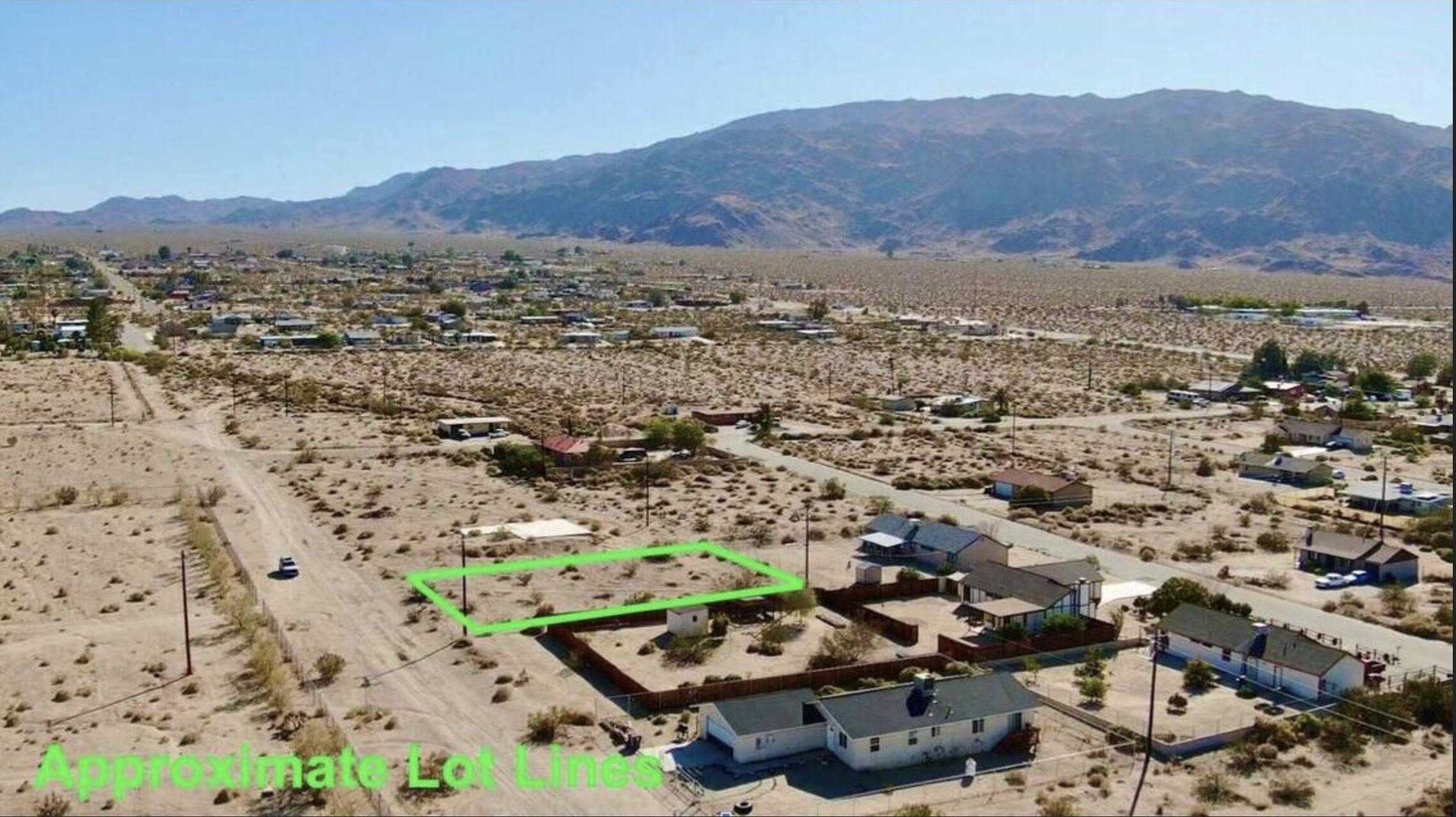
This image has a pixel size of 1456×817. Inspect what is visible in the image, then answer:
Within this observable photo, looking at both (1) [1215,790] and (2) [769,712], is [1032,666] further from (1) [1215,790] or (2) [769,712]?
(2) [769,712]

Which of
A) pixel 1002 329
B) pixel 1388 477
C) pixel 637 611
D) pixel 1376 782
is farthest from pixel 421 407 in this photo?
pixel 1002 329

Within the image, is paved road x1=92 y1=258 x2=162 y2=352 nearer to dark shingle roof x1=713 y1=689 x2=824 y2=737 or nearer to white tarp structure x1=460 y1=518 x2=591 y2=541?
white tarp structure x1=460 y1=518 x2=591 y2=541

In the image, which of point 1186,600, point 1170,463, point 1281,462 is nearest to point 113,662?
point 1186,600

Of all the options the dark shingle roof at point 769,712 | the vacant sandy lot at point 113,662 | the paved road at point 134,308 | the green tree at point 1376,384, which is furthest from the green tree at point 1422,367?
the paved road at point 134,308

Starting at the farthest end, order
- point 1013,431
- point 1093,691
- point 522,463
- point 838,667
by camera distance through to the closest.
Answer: point 1013,431
point 522,463
point 838,667
point 1093,691

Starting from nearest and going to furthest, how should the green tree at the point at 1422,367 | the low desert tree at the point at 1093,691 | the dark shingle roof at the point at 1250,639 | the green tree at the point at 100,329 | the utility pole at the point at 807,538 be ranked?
1. the low desert tree at the point at 1093,691
2. the dark shingle roof at the point at 1250,639
3. the utility pole at the point at 807,538
4. the green tree at the point at 1422,367
5. the green tree at the point at 100,329

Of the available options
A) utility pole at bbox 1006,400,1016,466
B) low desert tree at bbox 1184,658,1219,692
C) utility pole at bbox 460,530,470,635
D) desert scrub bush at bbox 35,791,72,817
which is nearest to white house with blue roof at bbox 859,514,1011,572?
low desert tree at bbox 1184,658,1219,692

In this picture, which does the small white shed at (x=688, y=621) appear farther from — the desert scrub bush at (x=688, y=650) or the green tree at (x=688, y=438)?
the green tree at (x=688, y=438)
